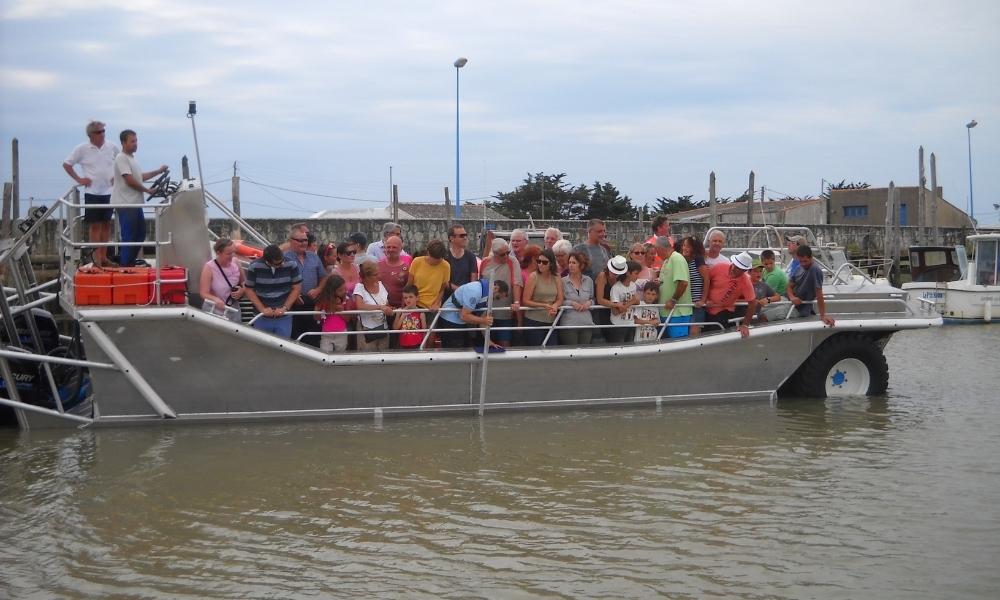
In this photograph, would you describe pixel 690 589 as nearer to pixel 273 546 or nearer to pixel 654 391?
pixel 273 546

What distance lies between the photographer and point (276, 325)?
31.9ft

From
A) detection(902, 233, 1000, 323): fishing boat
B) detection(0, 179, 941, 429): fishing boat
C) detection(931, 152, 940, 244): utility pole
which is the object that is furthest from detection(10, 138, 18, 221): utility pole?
detection(931, 152, 940, 244): utility pole

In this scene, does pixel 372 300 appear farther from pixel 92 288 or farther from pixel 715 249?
pixel 715 249

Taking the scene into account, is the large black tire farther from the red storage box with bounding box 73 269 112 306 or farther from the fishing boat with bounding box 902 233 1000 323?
the fishing boat with bounding box 902 233 1000 323

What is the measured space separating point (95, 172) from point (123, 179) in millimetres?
496

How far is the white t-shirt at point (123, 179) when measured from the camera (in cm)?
984

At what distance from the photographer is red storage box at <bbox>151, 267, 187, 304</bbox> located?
9.29 m

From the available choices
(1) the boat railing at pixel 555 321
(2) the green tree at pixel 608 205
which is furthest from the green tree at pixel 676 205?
(1) the boat railing at pixel 555 321

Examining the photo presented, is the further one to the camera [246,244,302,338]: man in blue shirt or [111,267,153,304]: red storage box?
[246,244,302,338]: man in blue shirt

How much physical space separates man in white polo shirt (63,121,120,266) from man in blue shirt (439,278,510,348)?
3350mm

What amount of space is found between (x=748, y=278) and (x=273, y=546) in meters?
6.19

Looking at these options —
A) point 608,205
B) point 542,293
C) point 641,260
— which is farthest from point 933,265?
point 542,293

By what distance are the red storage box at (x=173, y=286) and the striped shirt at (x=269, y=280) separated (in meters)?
0.60

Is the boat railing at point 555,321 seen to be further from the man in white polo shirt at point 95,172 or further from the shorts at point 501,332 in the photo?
the man in white polo shirt at point 95,172
